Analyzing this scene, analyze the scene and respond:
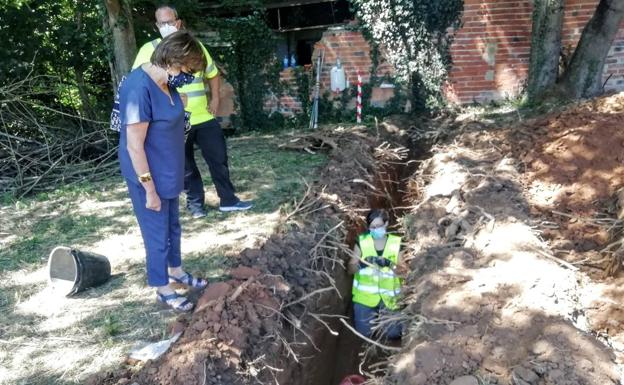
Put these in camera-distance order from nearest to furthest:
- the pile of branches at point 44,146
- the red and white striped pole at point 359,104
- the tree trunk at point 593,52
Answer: the pile of branches at point 44,146, the tree trunk at point 593,52, the red and white striped pole at point 359,104

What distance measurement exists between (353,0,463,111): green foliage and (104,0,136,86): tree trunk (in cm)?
417

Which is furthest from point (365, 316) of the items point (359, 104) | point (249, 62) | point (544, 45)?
point (249, 62)

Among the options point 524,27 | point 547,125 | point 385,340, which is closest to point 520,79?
point 524,27

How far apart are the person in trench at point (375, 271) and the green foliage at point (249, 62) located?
6584mm

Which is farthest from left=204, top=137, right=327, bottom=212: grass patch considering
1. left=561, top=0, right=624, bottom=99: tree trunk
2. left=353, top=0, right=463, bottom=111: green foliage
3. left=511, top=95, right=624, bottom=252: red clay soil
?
left=561, top=0, right=624, bottom=99: tree trunk

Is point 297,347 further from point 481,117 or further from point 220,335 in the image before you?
point 481,117

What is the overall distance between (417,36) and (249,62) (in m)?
3.45

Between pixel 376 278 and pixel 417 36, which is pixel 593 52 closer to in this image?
pixel 417 36

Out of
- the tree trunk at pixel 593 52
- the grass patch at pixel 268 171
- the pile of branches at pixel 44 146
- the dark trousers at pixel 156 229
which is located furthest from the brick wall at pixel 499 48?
the dark trousers at pixel 156 229

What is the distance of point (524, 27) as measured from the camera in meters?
9.59

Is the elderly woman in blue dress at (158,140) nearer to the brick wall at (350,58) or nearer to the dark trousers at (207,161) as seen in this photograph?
the dark trousers at (207,161)

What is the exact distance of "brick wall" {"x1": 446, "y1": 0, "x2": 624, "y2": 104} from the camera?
928 cm

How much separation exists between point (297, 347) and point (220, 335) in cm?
84

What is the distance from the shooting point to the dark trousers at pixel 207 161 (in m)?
5.01
